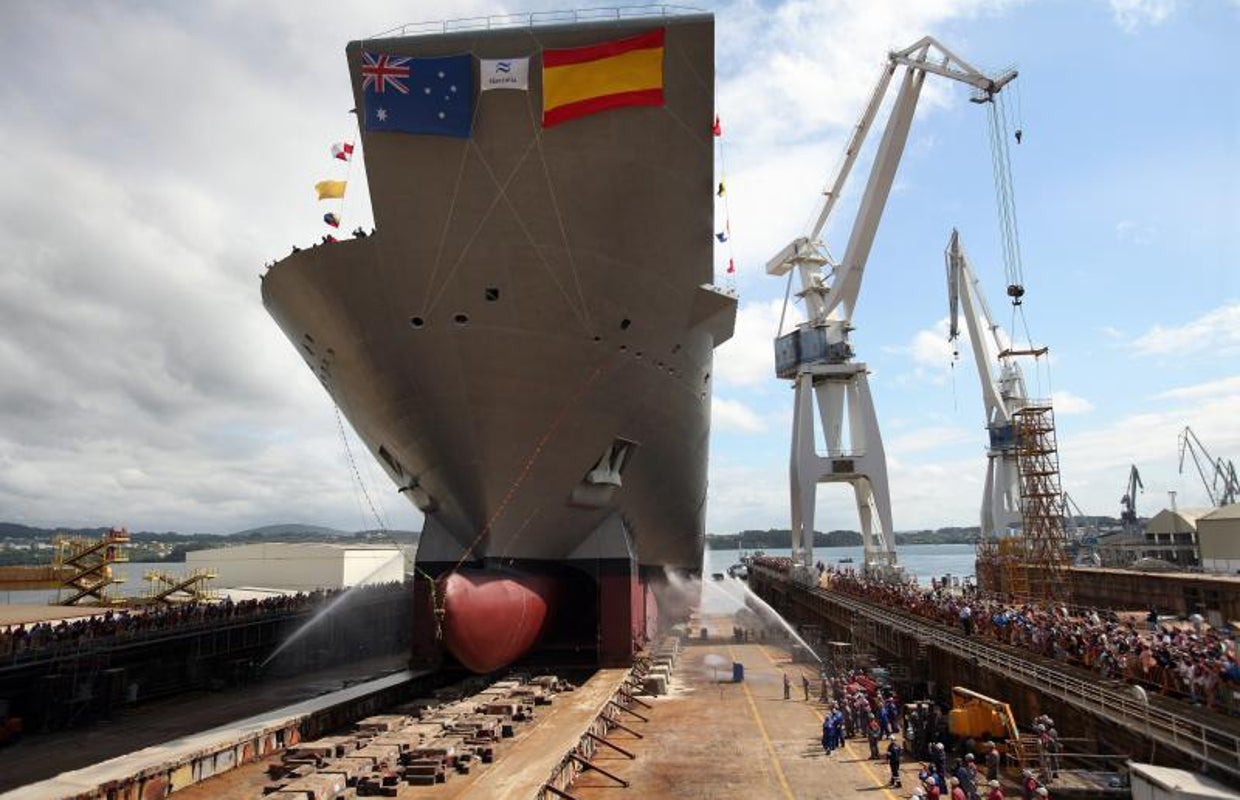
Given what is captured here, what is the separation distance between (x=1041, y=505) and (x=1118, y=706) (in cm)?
1911

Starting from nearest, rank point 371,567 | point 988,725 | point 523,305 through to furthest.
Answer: point 988,725 → point 523,305 → point 371,567

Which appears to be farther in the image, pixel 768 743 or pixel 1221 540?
pixel 1221 540

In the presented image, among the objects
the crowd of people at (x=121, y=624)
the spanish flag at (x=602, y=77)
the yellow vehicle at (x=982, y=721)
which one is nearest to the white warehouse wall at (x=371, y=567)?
the crowd of people at (x=121, y=624)

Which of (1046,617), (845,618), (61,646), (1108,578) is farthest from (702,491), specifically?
(1108,578)

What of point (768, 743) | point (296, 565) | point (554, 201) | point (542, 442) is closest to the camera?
point (768, 743)

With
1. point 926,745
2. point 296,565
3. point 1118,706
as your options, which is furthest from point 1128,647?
point 296,565

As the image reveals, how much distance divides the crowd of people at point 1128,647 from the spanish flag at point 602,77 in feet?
40.0

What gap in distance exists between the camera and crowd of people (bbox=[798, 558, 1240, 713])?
10648 mm

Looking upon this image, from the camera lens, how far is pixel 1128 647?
1315 centimetres

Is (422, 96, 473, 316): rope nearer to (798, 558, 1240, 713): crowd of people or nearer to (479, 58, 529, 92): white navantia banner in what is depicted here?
(479, 58, 529, 92): white navantia banner

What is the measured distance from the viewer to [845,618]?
26953 mm

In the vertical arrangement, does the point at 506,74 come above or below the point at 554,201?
above

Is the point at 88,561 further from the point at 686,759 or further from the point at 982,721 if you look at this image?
the point at 982,721

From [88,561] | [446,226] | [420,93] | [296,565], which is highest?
[420,93]
